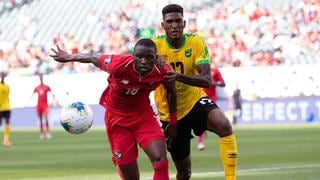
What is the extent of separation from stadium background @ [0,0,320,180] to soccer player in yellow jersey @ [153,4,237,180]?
1678 centimetres

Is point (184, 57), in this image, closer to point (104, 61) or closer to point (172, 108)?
point (172, 108)

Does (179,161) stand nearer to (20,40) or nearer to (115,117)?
(115,117)

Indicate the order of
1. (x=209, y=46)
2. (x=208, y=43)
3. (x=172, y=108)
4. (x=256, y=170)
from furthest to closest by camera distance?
(x=208, y=43), (x=209, y=46), (x=256, y=170), (x=172, y=108)

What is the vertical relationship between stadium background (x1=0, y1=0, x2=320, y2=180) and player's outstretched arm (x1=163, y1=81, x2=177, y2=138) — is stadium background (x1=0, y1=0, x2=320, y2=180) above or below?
below

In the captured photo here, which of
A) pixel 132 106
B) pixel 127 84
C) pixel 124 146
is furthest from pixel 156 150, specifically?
Result: pixel 127 84

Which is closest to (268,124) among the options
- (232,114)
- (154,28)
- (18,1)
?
(232,114)

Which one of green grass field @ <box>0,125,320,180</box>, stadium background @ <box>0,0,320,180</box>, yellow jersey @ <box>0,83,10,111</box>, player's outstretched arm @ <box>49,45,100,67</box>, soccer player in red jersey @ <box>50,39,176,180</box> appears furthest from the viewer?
stadium background @ <box>0,0,320,180</box>

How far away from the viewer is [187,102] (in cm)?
1074

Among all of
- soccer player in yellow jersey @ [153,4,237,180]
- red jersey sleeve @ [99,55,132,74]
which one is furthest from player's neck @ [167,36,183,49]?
red jersey sleeve @ [99,55,132,74]

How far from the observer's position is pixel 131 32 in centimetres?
4225

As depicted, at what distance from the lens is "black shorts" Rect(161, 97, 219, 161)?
1068cm

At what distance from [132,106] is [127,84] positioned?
344 mm

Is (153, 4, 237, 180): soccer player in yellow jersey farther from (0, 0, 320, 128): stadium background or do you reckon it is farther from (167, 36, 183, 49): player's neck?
(0, 0, 320, 128): stadium background

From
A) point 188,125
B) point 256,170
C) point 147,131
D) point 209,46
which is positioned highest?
point 147,131
